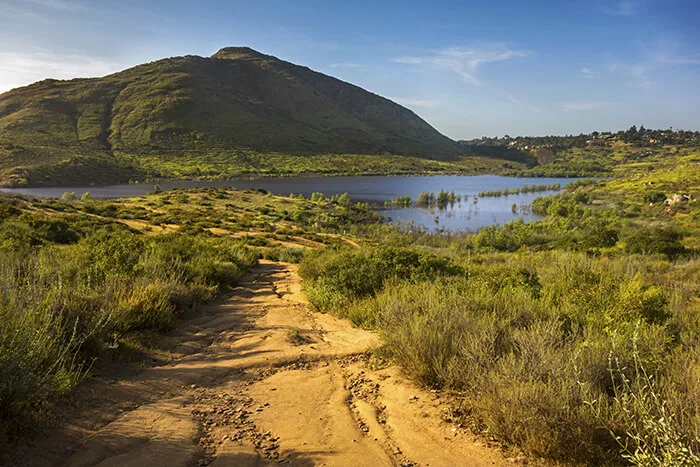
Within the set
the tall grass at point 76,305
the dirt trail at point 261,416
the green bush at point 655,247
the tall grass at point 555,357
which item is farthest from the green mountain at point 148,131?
the tall grass at point 555,357

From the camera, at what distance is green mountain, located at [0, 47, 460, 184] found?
82.8 metres

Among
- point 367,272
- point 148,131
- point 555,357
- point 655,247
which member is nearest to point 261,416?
point 555,357

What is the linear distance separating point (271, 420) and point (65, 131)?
5274 inches

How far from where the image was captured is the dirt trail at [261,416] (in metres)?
2.98

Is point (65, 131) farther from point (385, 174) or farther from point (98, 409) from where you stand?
point (98, 409)

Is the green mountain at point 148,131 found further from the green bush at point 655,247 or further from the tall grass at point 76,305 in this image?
the green bush at point 655,247

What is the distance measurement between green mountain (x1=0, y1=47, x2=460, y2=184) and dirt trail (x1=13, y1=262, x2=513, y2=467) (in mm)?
81088

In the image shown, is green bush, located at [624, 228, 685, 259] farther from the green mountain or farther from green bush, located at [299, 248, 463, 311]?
the green mountain

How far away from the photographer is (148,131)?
12050 cm

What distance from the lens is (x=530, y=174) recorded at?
143625 millimetres

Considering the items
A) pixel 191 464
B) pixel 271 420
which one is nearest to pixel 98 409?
pixel 191 464

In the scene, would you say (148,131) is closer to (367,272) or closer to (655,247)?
(655,247)

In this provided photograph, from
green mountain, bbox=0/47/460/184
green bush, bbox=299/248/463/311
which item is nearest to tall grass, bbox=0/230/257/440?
green bush, bbox=299/248/463/311

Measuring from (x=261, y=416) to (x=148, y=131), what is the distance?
135m
